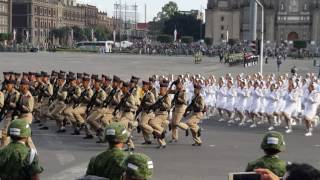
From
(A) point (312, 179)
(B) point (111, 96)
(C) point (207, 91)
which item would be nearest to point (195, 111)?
(B) point (111, 96)

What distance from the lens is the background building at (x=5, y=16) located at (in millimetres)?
152625

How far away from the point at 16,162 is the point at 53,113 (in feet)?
42.9

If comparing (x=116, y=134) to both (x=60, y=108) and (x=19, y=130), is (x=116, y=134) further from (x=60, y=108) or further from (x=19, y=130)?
(x=60, y=108)

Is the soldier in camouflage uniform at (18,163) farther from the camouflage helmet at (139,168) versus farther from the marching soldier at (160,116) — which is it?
the marching soldier at (160,116)

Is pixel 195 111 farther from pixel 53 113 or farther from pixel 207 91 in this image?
pixel 207 91

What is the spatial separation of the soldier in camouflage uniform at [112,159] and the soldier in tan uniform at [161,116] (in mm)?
10227

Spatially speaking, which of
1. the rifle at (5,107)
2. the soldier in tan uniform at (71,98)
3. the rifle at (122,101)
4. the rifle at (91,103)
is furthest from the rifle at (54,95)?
the rifle at (5,107)

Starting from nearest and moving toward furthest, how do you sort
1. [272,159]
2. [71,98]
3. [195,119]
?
[272,159] → [195,119] → [71,98]

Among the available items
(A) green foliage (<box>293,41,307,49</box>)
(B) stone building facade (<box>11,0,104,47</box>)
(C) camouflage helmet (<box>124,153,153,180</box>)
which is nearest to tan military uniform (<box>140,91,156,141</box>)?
(C) camouflage helmet (<box>124,153,153,180</box>)

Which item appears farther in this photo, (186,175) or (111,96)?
(111,96)

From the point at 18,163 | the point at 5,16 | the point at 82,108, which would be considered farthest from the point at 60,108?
the point at 5,16

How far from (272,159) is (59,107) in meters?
14.3

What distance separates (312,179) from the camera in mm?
4516

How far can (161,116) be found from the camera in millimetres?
17312
